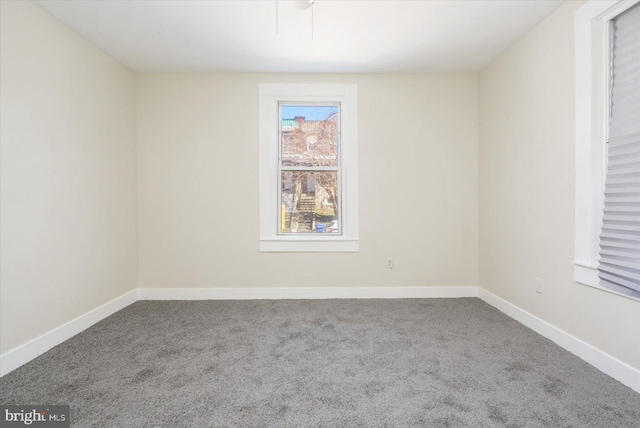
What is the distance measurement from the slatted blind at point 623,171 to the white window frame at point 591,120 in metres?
0.06

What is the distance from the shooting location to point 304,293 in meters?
3.75

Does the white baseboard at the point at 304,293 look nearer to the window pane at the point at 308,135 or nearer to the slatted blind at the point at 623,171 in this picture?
the window pane at the point at 308,135

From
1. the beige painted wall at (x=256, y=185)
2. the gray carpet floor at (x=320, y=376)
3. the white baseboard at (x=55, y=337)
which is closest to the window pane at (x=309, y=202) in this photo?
the beige painted wall at (x=256, y=185)

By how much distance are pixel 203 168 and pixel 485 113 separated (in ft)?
10.7

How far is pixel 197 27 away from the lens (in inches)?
108

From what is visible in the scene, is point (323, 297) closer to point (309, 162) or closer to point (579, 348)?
point (309, 162)

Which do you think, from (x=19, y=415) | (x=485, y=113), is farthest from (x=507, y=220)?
(x=19, y=415)

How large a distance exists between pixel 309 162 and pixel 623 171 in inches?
109

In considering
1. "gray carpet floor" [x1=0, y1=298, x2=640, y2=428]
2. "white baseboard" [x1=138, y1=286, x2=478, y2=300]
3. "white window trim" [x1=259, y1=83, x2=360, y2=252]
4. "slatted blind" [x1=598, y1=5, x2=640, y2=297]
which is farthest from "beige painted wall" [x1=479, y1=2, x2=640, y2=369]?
"white window trim" [x1=259, y1=83, x2=360, y2=252]

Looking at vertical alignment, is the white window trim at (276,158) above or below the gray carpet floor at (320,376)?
above

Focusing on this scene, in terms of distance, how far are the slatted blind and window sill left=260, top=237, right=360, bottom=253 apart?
223 cm

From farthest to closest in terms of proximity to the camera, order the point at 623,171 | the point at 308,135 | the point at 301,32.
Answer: the point at 308,135
the point at 301,32
the point at 623,171

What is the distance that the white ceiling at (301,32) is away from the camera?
8.12 ft

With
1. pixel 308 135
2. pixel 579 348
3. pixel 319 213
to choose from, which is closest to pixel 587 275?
pixel 579 348
